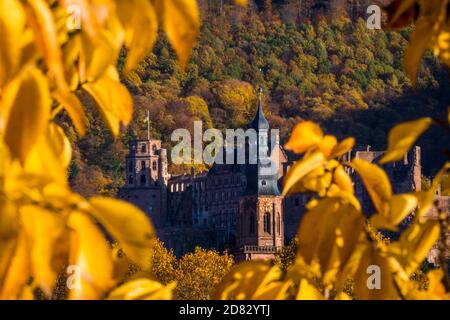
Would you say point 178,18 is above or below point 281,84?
below

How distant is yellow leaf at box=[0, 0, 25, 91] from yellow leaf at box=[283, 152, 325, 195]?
1.15ft

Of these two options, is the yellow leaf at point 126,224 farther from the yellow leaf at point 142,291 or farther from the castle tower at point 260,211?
the castle tower at point 260,211

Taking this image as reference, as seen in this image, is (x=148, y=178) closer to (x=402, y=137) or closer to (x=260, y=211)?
(x=260, y=211)

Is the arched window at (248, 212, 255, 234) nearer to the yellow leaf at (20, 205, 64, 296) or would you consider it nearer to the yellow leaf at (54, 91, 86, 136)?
the yellow leaf at (54, 91, 86, 136)

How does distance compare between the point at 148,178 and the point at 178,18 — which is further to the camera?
the point at 148,178

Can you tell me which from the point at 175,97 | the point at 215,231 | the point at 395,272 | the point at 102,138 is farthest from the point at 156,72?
the point at 395,272

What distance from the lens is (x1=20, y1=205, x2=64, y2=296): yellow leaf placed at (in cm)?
145

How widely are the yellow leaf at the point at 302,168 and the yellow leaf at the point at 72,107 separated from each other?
0.23 m

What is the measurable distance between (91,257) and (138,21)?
0.80 ft

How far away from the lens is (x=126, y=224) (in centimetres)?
146

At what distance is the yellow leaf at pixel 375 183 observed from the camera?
5.61ft

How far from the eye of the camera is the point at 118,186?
76625 millimetres

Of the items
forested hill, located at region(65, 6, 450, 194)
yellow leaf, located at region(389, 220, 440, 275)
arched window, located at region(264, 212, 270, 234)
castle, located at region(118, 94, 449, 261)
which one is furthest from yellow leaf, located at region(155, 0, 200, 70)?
forested hill, located at region(65, 6, 450, 194)

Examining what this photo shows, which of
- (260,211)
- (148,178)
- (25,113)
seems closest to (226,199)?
(148,178)
